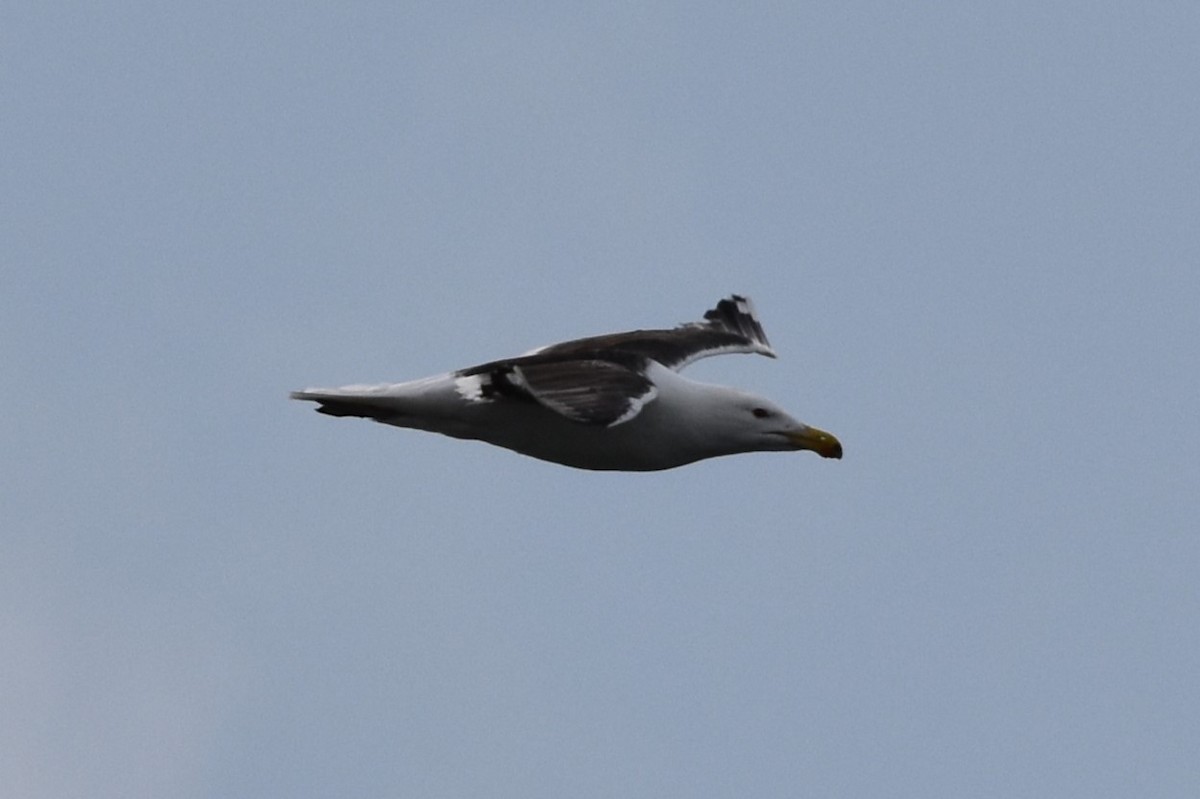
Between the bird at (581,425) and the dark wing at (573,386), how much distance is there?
0.4 inches

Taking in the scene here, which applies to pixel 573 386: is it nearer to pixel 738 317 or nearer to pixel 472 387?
pixel 472 387

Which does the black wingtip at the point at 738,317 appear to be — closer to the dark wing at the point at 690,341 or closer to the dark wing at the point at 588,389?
the dark wing at the point at 690,341

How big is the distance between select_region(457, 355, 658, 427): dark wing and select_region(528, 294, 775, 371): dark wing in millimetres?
750

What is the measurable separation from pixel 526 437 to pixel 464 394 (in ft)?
2.05

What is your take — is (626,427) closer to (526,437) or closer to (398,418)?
(526,437)

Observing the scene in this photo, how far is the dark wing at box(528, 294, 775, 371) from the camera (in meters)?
18.6

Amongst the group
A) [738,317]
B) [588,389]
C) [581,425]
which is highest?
[738,317]

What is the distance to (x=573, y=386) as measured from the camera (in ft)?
52.1

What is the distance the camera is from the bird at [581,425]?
16.4 meters

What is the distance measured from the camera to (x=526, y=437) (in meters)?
17.1

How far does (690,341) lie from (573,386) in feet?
14.7

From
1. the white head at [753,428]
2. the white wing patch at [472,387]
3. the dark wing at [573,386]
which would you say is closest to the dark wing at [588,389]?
the dark wing at [573,386]

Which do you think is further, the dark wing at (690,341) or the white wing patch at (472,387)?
the dark wing at (690,341)

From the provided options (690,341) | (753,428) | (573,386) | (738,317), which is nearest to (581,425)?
(573,386)
